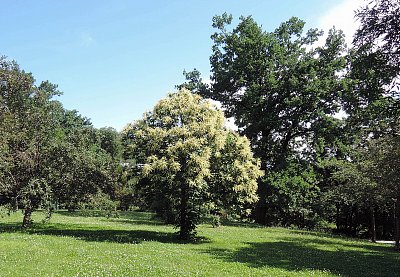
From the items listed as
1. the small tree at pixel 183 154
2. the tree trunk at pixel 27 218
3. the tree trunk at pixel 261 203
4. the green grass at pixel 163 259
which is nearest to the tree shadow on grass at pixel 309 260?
the green grass at pixel 163 259

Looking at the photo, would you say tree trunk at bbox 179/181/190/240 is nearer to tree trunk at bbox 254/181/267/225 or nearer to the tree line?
the tree line

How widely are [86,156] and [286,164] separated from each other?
74.2 ft

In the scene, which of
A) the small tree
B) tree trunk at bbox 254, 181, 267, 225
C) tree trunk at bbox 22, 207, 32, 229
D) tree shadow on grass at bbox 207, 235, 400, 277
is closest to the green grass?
tree shadow on grass at bbox 207, 235, 400, 277

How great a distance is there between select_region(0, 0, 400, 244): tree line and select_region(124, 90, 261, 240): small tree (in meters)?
0.07

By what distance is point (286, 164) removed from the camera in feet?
131

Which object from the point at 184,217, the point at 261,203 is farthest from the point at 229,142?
the point at 261,203

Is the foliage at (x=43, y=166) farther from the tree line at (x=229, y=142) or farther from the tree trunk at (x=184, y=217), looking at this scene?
the tree trunk at (x=184, y=217)

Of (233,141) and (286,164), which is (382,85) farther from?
(286,164)

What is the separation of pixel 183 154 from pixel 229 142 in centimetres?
389

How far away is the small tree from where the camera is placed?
70.4 feet

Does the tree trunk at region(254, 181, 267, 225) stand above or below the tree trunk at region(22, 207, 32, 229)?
above

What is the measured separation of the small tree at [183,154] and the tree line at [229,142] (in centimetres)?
7

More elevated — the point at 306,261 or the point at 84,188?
the point at 84,188

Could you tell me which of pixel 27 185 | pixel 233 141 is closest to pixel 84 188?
pixel 27 185
